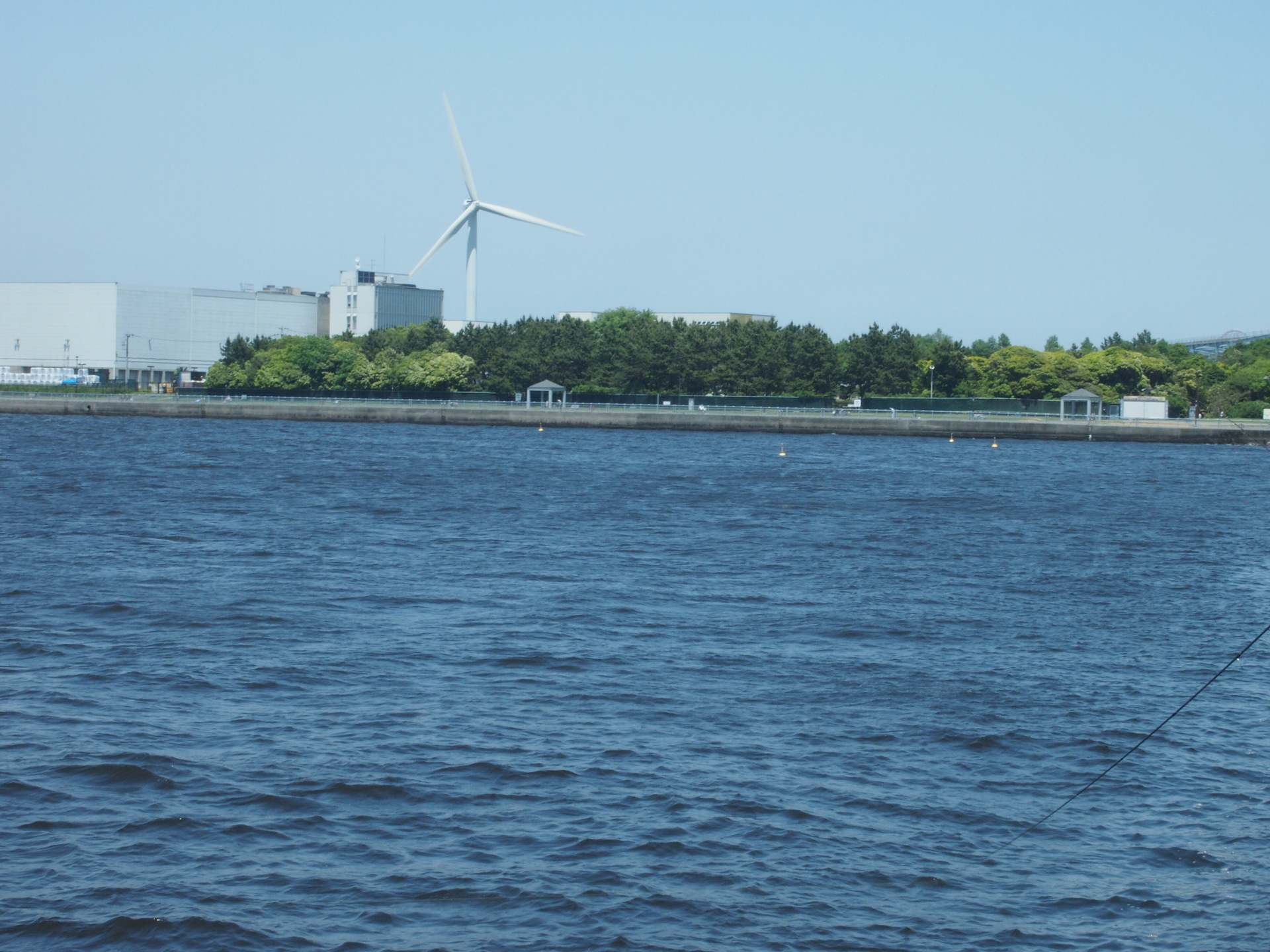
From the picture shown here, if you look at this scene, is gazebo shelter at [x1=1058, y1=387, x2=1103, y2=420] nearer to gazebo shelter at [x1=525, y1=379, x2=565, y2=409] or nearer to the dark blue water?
gazebo shelter at [x1=525, y1=379, x2=565, y2=409]

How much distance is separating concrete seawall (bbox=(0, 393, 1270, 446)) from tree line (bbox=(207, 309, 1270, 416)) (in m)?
8.98

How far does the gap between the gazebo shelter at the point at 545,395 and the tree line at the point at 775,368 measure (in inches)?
63.3

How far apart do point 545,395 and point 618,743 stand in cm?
13565

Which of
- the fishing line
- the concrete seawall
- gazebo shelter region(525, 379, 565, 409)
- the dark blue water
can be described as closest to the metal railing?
the concrete seawall

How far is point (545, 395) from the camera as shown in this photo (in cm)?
15312

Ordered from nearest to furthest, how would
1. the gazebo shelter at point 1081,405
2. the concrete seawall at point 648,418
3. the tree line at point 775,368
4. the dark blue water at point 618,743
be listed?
→ the dark blue water at point 618,743, the concrete seawall at point 648,418, the gazebo shelter at point 1081,405, the tree line at point 775,368

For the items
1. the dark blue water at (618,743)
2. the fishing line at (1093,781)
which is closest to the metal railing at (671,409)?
the dark blue water at (618,743)

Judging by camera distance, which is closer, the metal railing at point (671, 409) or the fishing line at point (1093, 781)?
the fishing line at point (1093, 781)

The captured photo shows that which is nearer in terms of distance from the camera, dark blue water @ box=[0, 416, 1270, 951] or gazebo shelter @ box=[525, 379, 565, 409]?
dark blue water @ box=[0, 416, 1270, 951]

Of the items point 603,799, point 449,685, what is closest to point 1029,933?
point 603,799

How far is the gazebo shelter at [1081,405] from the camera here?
127 metres

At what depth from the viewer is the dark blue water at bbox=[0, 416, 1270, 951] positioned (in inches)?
522

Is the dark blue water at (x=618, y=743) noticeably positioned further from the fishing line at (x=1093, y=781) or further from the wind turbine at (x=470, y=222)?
the wind turbine at (x=470, y=222)

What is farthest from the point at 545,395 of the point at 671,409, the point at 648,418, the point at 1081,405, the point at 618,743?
the point at 618,743
